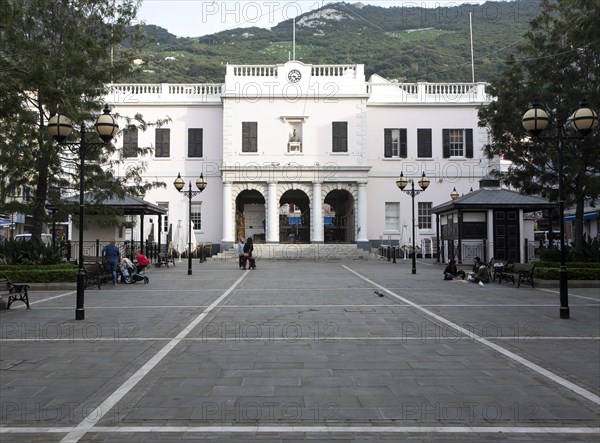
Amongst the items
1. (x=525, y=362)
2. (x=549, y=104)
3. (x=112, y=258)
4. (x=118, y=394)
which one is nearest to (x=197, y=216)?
(x=112, y=258)

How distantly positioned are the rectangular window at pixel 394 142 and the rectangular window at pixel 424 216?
4.21 metres

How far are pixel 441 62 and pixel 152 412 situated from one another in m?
74.3

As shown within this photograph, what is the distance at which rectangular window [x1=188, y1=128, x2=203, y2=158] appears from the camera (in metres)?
43.2

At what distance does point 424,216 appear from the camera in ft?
143

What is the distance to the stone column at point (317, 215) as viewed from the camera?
40.9 metres

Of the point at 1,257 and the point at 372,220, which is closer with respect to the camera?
the point at 1,257

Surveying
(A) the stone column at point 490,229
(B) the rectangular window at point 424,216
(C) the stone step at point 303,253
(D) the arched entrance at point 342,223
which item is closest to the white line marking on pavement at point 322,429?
(A) the stone column at point 490,229

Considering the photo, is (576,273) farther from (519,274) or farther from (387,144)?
(387,144)

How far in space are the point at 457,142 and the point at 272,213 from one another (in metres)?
15.9

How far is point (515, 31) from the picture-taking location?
75750 millimetres

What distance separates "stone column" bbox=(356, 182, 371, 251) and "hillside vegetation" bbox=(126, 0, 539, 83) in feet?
58.0

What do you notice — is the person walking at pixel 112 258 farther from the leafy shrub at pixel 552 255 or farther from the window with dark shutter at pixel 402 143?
the window with dark shutter at pixel 402 143

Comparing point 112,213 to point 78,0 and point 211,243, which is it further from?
point 211,243

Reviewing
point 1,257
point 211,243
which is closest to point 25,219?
point 211,243
